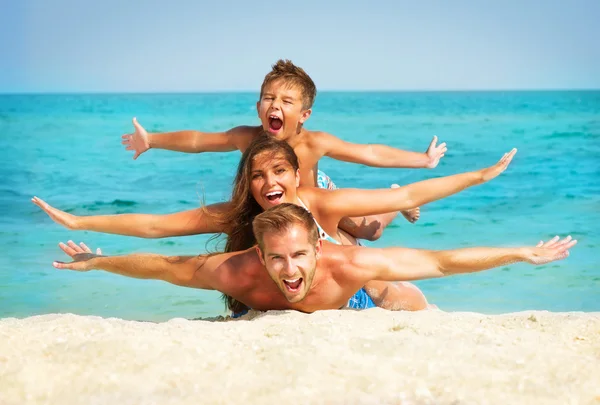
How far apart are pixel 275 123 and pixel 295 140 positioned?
20cm

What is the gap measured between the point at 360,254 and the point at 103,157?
16.5m

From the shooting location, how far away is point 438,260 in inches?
164

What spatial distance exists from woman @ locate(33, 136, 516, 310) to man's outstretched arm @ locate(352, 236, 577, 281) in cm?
45

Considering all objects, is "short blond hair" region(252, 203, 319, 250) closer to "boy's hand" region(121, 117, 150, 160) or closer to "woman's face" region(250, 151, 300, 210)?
"woman's face" region(250, 151, 300, 210)

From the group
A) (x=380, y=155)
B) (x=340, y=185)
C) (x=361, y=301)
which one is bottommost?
(x=340, y=185)

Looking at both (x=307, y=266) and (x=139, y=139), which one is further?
(x=139, y=139)

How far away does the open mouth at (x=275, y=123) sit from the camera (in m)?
5.13

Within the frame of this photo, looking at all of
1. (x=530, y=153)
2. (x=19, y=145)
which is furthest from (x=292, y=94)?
(x=19, y=145)

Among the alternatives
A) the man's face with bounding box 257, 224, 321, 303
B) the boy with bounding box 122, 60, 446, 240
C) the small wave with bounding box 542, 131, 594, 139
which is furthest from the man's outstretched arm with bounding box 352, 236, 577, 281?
the small wave with bounding box 542, 131, 594, 139

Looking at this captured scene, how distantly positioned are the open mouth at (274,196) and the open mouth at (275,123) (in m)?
0.79

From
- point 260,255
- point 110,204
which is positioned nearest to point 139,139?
point 260,255

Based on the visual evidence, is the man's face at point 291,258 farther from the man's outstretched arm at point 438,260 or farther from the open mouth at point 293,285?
the man's outstretched arm at point 438,260

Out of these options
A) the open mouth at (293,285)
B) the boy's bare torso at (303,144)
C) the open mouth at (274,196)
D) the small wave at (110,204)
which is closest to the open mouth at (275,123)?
the boy's bare torso at (303,144)

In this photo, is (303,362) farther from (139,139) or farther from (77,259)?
(139,139)
